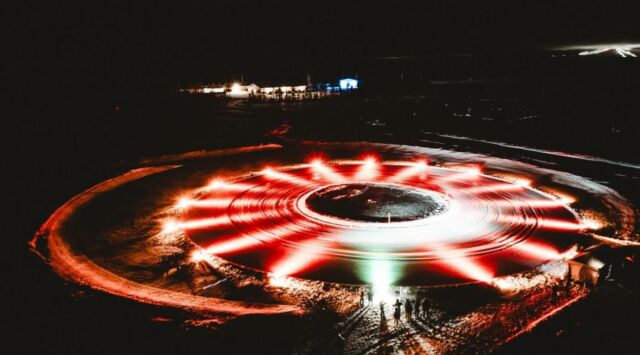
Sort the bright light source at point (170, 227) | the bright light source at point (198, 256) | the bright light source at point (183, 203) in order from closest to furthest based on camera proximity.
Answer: the bright light source at point (198, 256), the bright light source at point (170, 227), the bright light source at point (183, 203)

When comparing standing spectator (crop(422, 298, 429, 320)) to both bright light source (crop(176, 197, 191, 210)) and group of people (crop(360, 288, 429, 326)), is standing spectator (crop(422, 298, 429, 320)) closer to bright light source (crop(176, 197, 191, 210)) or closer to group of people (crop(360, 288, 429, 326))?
group of people (crop(360, 288, 429, 326))

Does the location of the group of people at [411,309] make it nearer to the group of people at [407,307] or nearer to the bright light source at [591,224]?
the group of people at [407,307]

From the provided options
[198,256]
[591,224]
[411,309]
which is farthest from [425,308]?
[591,224]

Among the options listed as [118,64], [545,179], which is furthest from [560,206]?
[118,64]

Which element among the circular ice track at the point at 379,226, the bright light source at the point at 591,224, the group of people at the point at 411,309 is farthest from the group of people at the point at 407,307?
the bright light source at the point at 591,224

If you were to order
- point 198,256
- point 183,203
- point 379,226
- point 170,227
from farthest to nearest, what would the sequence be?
point 183,203 < point 170,227 < point 379,226 < point 198,256

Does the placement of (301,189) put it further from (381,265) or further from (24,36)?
(24,36)

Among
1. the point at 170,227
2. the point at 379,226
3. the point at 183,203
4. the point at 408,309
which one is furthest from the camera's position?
the point at 183,203

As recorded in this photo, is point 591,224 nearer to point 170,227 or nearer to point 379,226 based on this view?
point 379,226

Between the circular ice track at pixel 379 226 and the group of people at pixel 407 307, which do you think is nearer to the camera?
the group of people at pixel 407 307
